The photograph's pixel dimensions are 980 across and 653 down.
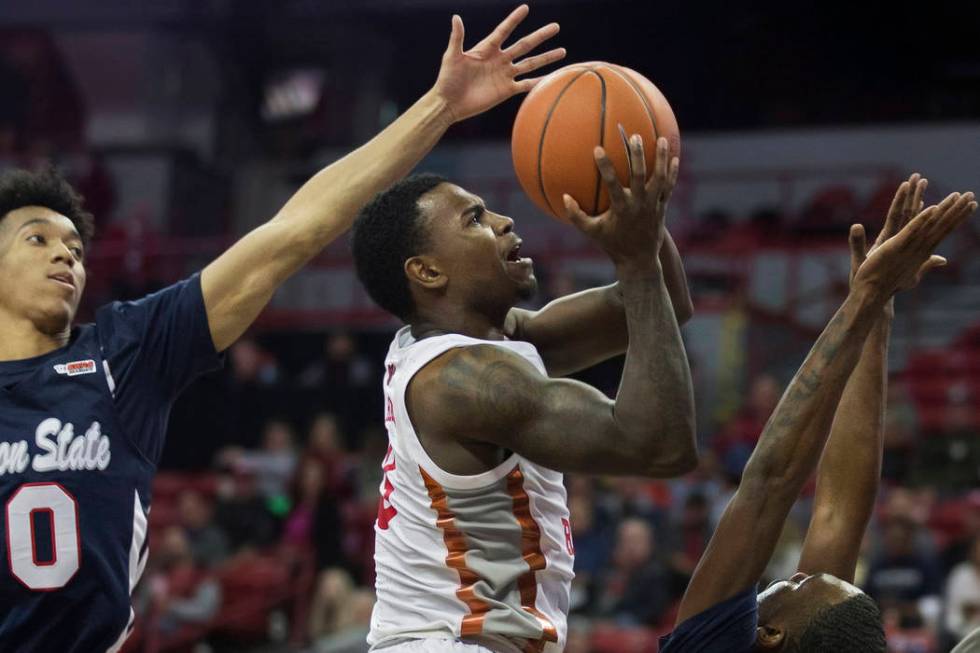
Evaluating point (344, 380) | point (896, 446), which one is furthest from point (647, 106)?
point (344, 380)

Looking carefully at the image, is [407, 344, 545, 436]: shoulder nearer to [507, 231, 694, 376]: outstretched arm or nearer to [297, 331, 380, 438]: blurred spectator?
[507, 231, 694, 376]: outstretched arm

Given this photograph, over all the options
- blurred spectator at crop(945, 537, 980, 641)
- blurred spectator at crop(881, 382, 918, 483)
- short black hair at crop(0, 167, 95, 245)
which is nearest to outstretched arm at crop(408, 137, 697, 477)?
short black hair at crop(0, 167, 95, 245)

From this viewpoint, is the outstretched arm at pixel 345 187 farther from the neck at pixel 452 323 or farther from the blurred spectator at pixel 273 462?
the blurred spectator at pixel 273 462

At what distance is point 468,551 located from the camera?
10.5 feet

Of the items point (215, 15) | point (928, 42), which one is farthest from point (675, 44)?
point (215, 15)

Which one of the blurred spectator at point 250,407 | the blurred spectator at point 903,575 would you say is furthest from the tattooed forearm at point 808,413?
the blurred spectator at point 250,407

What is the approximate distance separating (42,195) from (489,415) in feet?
5.00

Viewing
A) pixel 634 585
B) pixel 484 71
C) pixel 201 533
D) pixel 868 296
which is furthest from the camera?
pixel 201 533

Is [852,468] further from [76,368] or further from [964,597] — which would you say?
[964,597]

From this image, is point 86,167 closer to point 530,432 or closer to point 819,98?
point 819,98

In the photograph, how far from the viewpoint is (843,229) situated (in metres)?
15.1

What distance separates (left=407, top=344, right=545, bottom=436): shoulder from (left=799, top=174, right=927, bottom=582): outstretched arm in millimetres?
865

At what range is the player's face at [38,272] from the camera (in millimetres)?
3619

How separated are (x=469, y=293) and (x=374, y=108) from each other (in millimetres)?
15414
